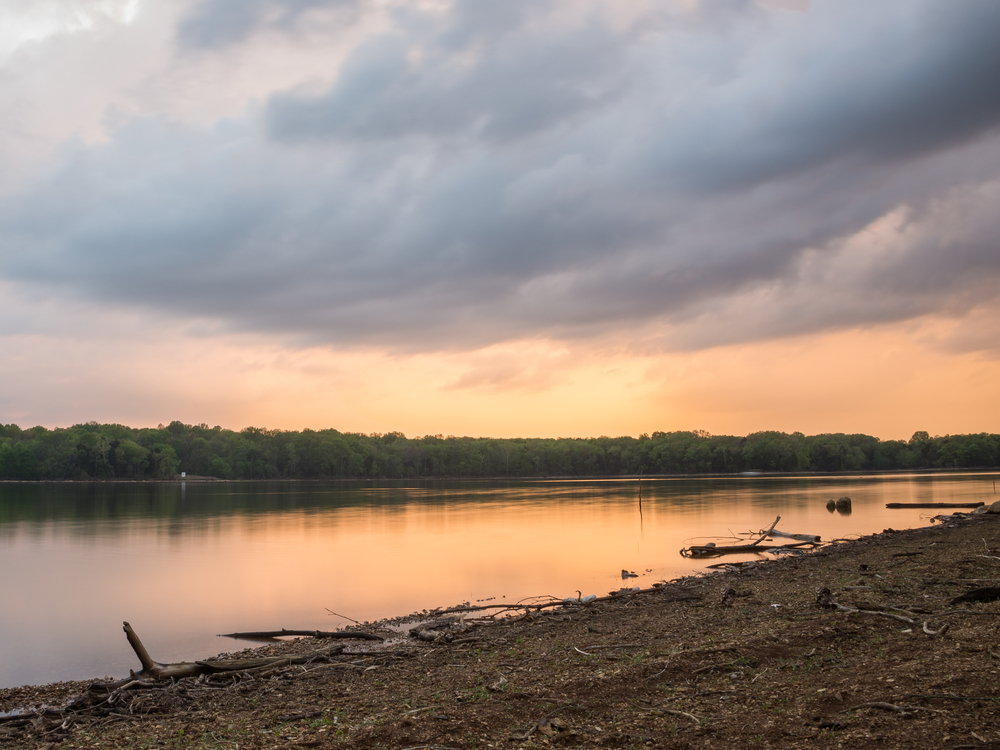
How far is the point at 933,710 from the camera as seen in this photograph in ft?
21.7

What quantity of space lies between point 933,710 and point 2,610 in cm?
2484

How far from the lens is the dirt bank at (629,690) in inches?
272

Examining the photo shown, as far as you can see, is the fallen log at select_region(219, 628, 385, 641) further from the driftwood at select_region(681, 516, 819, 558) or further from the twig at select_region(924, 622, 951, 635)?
the driftwood at select_region(681, 516, 819, 558)

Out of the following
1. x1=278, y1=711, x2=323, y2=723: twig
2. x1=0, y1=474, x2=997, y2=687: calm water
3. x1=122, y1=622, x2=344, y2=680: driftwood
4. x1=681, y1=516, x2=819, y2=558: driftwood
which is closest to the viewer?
x1=278, y1=711, x2=323, y2=723: twig

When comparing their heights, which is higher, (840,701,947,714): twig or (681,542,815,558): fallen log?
(840,701,947,714): twig

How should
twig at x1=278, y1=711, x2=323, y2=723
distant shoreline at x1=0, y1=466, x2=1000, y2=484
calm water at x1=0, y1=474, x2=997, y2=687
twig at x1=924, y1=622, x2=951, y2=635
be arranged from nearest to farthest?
twig at x1=278, y1=711, x2=323, y2=723, twig at x1=924, y1=622, x2=951, y2=635, calm water at x1=0, y1=474, x2=997, y2=687, distant shoreline at x1=0, y1=466, x2=1000, y2=484

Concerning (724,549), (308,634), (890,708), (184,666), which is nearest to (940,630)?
(890,708)

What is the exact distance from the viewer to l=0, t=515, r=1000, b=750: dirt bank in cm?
690

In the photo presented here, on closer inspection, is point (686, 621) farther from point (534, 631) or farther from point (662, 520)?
point (662, 520)

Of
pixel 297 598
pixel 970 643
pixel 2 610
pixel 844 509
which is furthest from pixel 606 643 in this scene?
pixel 844 509

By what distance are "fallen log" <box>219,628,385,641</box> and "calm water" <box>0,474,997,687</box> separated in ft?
1.52

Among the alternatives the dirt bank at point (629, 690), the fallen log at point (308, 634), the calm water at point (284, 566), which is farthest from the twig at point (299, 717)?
the calm water at point (284, 566)

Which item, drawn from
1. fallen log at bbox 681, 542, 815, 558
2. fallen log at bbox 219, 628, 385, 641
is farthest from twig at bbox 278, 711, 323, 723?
fallen log at bbox 681, 542, 815, 558

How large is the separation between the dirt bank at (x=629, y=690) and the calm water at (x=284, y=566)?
5368 mm
